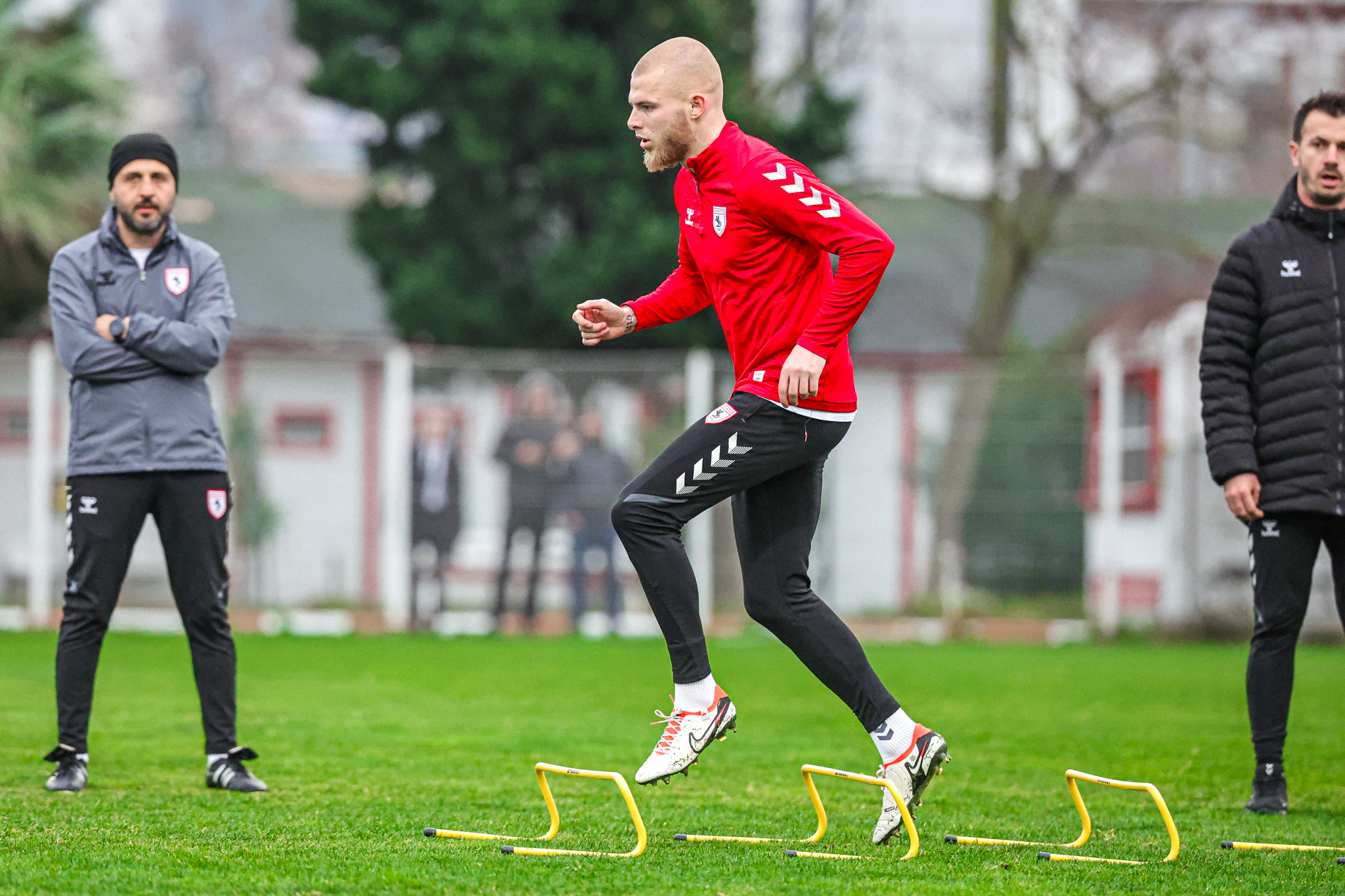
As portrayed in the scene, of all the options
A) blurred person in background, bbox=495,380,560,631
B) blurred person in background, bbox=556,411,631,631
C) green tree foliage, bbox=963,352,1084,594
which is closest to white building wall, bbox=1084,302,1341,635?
green tree foliage, bbox=963,352,1084,594

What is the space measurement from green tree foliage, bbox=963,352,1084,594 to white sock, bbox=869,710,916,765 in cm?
1053

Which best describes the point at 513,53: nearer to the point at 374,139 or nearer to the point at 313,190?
the point at 374,139

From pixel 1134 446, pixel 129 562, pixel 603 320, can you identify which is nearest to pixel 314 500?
pixel 1134 446

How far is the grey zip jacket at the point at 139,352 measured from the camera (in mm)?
5184

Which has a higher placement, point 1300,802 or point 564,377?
point 564,377

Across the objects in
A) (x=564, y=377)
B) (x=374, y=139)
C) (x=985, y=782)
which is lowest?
(x=985, y=782)

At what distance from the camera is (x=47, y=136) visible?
15672 millimetres

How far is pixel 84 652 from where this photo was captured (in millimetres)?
5281

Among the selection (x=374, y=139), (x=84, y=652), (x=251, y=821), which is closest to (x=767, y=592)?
(x=251, y=821)

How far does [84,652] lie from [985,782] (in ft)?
10.2

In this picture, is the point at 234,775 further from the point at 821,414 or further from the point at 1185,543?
the point at 1185,543

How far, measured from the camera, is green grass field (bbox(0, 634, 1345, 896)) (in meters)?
3.71

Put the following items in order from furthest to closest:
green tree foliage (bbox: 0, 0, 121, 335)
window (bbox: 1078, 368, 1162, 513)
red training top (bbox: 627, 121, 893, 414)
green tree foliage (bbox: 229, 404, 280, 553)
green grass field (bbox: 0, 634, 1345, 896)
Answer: green tree foliage (bbox: 0, 0, 121, 335) → window (bbox: 1078, 368, 1162, 513) → green tree foliage (bbox: 229, 404, 280, 553) → red training top (bbox: 627, 121, 893, 414) → green grass field (bbox: 0, 634, 1345, 896)

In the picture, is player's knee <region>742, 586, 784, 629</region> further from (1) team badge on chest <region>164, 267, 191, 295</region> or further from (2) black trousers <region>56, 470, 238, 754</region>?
(1) team badge on chest <region>164, 267, 191, 295</region>
